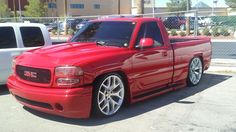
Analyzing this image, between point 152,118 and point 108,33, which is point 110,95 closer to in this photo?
point 152,118

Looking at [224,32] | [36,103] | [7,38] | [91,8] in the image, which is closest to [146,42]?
[36,103]

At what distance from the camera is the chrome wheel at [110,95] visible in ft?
20.3

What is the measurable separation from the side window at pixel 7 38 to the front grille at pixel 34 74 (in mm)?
2122

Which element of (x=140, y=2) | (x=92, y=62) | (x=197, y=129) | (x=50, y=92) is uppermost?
(x=140, y=2)

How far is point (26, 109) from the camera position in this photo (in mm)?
6844

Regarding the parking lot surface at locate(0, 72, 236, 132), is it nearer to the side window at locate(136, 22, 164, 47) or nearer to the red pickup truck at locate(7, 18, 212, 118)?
the red pickup truck at locate(7, 18, 212, 118)

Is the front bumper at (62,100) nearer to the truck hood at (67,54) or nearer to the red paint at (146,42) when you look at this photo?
the truck hood at (67,54)

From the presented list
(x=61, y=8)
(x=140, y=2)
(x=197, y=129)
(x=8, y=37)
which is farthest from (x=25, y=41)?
(x=61, y=8)

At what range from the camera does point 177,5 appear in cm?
8788

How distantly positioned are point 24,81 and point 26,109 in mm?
833

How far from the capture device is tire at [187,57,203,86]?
893 cm

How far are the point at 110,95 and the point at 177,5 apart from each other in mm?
83952

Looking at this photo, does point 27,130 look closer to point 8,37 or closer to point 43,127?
point 43,127

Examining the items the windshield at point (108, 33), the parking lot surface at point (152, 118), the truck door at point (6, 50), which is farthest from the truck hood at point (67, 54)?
the truck door at point (6, 50)
